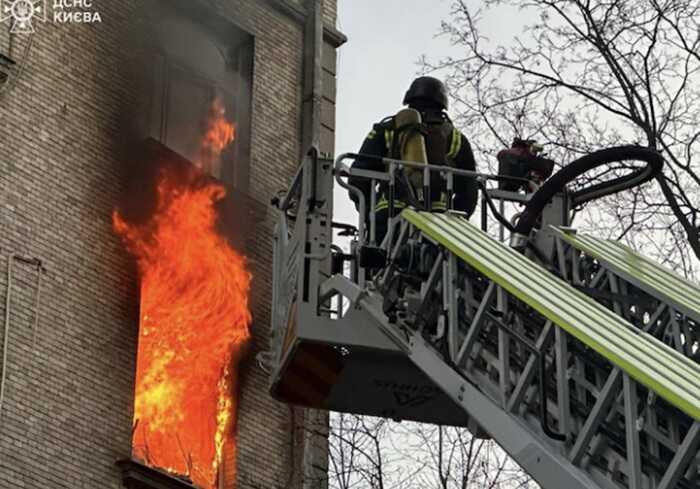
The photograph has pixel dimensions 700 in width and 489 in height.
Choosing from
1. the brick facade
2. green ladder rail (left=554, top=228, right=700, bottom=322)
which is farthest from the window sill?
green ladder rail (left=554, top=228, right=700, bottom=322)

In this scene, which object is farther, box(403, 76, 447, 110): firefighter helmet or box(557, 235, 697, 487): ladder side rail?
box(403, 76, 447, 110): firefighter helmet

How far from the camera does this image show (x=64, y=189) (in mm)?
15008

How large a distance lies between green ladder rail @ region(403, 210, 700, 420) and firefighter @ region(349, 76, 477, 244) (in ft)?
3.01

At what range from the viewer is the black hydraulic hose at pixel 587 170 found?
997 centimetres

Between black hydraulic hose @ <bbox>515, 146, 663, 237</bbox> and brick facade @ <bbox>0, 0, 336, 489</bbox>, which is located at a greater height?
brick facade @ <bbox>0, 0, 336, 489</bbox>

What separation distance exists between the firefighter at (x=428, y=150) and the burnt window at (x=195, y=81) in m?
4.95

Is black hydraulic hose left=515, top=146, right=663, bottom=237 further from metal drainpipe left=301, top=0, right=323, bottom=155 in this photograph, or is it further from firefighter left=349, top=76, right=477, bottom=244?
metal drainpipe left=301, top=0, right=323, bottom=155

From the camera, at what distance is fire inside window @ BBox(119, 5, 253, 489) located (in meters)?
15.9

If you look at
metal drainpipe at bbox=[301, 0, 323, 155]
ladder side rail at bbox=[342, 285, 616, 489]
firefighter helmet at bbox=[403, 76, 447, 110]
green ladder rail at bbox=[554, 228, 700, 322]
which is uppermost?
metal drainpipe at bbox=[301, 0, 323, 155]

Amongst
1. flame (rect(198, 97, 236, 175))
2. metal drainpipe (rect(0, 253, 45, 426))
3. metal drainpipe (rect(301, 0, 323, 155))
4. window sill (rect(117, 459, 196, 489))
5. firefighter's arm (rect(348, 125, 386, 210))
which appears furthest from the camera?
metal drainpipe (rect(301, 0, 323, 155))

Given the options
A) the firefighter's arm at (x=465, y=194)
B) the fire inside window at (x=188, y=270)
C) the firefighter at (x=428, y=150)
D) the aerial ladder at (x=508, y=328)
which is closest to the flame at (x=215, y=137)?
the fire inside window at (x=188, y=270)

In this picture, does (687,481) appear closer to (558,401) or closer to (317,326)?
(558,401)

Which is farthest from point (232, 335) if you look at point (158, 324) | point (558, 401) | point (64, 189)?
point (558, 401)

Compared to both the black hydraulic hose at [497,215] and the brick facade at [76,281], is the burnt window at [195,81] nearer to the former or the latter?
the brick facade at [76,281]
